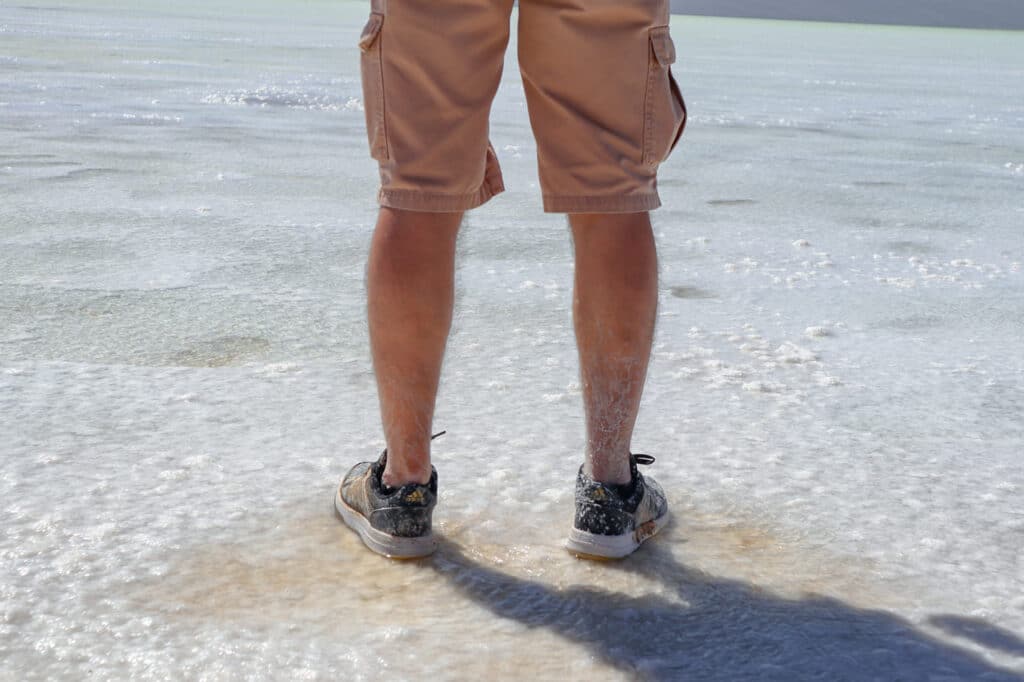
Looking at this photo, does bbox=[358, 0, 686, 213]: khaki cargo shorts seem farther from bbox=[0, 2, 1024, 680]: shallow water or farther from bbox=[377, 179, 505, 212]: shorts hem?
bbox=[0, 2, 1024, 680]: shallow water

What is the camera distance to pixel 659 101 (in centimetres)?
149

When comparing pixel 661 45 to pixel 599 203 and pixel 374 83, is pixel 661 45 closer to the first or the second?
pixel 599 203

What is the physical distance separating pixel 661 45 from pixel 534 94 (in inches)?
6.6

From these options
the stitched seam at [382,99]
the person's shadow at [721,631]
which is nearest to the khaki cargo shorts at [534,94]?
the stitched seam at [382,99]

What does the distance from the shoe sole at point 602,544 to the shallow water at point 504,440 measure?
18 millimetres

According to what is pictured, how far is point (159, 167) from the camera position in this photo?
4.57m

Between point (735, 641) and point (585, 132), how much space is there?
63 centimetres

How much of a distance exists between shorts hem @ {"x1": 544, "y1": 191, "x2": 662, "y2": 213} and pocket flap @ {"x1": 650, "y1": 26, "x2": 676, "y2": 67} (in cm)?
17

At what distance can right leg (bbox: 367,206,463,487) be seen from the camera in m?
1.50

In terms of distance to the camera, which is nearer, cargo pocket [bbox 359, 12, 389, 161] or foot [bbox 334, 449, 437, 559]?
cargo pocket [bbox 359, 12, 389, 161]

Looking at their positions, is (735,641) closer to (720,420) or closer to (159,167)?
(720,420)

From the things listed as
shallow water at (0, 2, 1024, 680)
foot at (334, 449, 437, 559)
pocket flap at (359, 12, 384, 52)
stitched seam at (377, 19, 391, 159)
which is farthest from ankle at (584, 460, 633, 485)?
pocket flap at (359, 12, 384, 52)

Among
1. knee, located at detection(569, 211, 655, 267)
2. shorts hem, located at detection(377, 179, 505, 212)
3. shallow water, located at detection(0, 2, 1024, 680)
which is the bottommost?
shallow water, located at detection(0, 2, 1024, 680)

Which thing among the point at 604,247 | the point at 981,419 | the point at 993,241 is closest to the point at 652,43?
the point at 604,247
